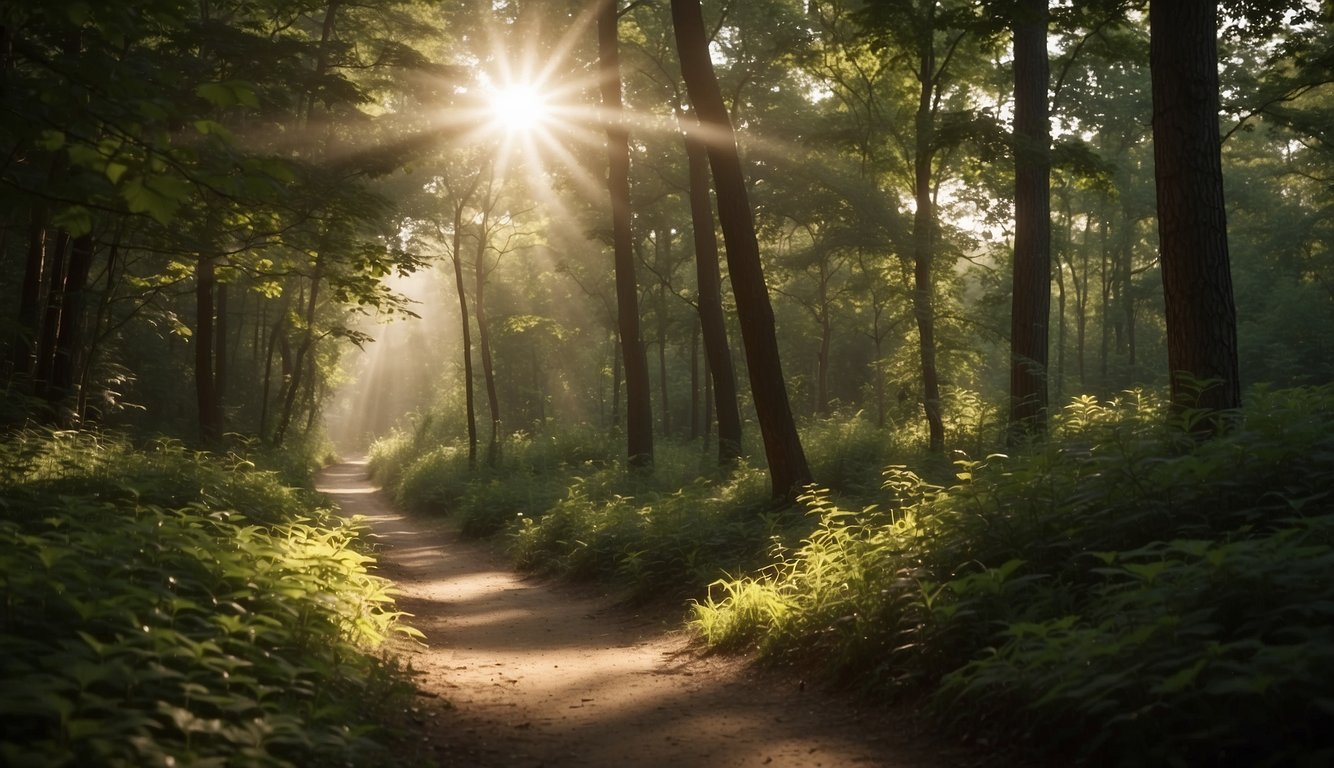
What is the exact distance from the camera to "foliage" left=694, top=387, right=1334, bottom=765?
375cm

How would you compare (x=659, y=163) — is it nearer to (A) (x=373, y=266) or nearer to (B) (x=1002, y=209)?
(B) (x=1002, y=209)

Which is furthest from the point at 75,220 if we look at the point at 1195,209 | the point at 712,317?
the point at 712,317

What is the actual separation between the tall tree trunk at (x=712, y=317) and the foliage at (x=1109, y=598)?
23.9 feet

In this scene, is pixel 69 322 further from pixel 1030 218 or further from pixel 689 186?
pixel 689 186

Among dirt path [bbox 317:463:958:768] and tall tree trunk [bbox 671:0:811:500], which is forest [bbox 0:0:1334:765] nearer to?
tall tree trunk [bbox 671:0:811:500]

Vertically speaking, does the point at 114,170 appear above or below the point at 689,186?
below

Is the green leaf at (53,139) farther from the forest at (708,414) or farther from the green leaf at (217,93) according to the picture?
the green leaf at (217,93)

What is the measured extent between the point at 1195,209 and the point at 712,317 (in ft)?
31.8

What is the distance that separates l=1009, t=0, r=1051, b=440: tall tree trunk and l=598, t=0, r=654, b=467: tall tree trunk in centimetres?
735

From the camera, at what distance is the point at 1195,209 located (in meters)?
7.43

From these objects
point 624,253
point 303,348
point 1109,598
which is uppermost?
point 624,253

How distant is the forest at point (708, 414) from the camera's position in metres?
4.16

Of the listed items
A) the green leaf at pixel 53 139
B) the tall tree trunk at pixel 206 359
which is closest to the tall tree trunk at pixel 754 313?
the green leaf at pixel 53 139

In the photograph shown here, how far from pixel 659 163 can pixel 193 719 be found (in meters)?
22.8
